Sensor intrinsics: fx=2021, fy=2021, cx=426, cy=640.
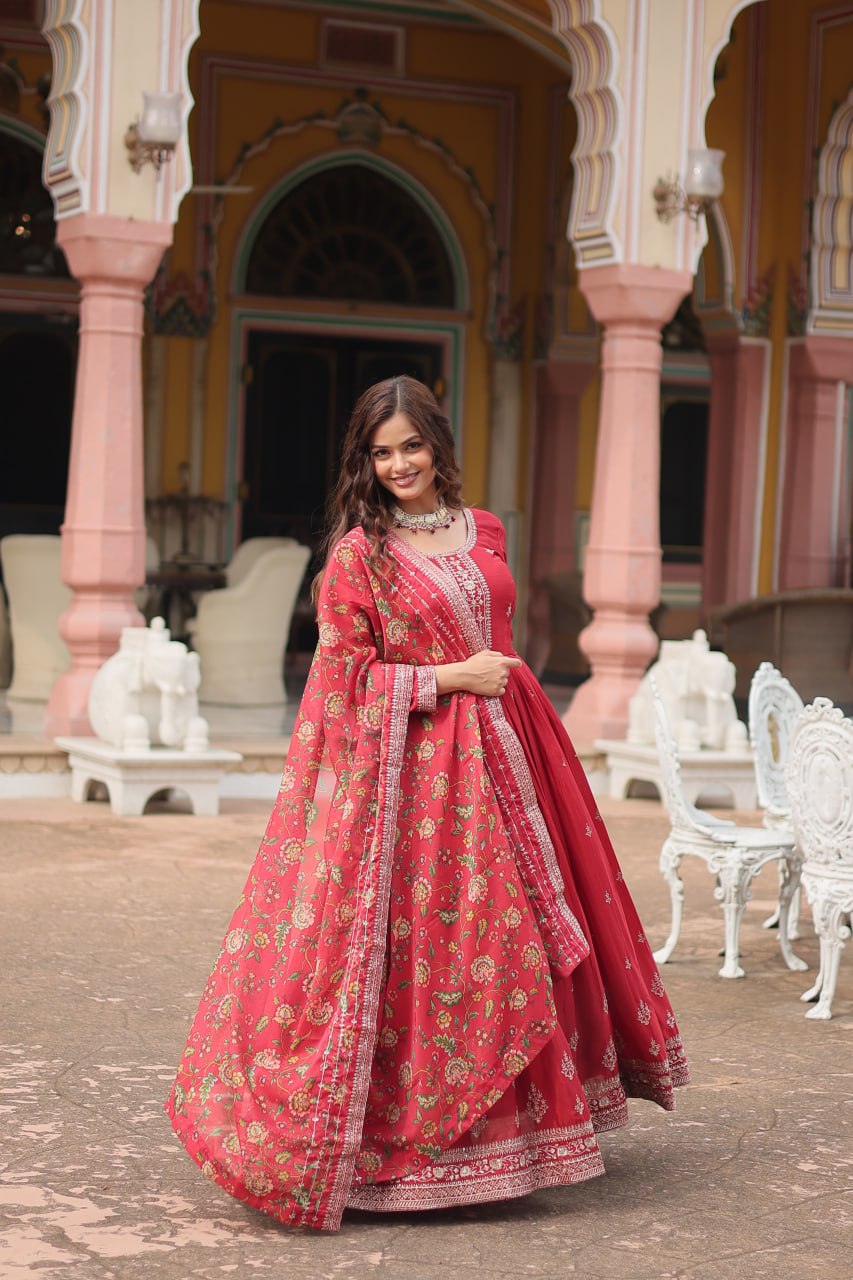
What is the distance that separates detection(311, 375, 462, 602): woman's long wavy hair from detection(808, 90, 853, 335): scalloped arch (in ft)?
28.4

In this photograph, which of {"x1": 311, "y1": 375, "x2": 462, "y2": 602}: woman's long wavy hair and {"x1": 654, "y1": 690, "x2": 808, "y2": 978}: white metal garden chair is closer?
{"x1": 311, "y1": 375, "x2": 462, "y2": 602}: woman's long wavy hair

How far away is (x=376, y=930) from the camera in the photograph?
3316 millimetres

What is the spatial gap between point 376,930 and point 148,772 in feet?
15.0

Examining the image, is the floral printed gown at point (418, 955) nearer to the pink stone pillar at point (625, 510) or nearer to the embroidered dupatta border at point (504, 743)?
the embroidered dupatta border at point (504, 743)

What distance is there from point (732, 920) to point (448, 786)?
2.20 meters

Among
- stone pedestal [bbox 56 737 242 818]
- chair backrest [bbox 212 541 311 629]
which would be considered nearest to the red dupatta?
stone pedestal [bbox 56 737 242 818]

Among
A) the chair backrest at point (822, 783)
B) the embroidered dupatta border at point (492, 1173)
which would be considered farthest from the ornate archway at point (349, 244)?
the embroidered dupatta border at point (492, 1173)

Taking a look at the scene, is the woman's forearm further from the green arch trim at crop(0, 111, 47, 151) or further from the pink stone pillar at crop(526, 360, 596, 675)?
the pink stone pillar at crop(526, 360, 596, 675)

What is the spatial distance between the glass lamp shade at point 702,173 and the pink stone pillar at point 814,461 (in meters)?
3.34

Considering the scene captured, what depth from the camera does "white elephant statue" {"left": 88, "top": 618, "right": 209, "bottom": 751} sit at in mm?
7809

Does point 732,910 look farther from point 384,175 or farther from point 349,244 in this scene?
point 384,175

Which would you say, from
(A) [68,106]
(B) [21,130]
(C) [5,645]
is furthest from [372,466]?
(B) [21,130]

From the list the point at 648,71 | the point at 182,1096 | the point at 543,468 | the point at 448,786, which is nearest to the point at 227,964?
the point at 182,1096

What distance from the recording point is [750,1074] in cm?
439
